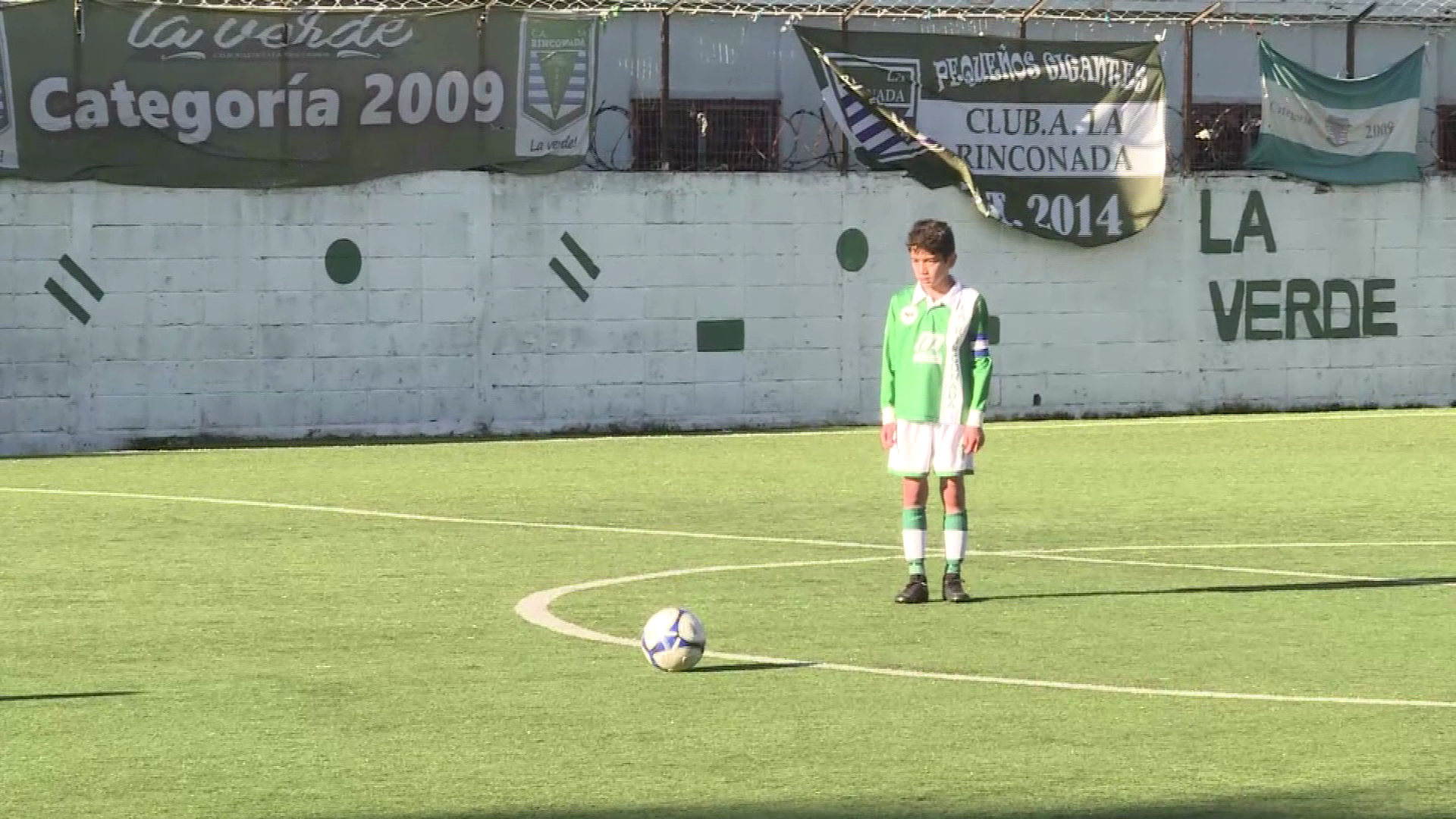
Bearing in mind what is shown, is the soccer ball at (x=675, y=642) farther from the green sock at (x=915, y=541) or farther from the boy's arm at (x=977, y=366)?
the boy's arm at (x=977, y=366)

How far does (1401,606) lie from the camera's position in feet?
38.7

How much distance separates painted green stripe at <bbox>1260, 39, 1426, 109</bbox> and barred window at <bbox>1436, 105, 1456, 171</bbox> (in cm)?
251

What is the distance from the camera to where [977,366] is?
12.2 m

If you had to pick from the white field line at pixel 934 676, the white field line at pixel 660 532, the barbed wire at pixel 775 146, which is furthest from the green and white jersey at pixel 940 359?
the barbed wire at pixel 775 146

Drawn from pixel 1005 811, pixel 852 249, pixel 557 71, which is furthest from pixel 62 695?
pixel 852 249

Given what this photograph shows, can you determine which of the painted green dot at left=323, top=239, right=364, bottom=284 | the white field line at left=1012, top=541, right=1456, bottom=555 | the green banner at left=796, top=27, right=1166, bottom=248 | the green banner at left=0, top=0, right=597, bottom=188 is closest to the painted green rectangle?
the green banner at left=0, top=0, right=597, bottom=188

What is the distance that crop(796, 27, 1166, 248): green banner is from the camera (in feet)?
83.5

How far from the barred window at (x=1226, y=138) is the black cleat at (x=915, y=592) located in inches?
620

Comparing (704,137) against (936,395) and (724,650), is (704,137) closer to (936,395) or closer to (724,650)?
(936,395)

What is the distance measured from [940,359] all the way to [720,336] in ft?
41.3

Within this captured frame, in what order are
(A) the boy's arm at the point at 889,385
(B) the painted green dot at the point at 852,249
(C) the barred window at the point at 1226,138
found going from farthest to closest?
(C) the barred window at the point at 1226,138
(B) the painted green dot at the point at 852,249
(A) the boy's arm at the point at 889,385

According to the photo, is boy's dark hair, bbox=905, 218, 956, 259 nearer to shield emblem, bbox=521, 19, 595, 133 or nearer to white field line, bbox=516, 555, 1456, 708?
white field line, bbox=516, 555, 1456, 708

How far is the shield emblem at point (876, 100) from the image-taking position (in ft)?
83.1

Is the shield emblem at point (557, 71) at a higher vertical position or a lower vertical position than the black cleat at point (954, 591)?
higher
